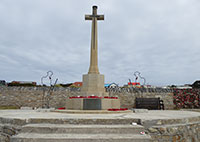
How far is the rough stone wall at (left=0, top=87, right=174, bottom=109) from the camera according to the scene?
44.9ft

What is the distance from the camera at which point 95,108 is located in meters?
7.95

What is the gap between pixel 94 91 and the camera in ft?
31.0

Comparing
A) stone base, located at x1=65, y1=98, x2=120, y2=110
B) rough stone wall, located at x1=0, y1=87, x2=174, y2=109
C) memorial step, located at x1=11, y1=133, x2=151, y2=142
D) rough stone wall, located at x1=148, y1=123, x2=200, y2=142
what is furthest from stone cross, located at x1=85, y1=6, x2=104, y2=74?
memorial step, located at x1=11, y1=133, x2=151, y2=142

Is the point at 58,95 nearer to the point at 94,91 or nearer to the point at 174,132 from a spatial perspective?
the point at 94,91

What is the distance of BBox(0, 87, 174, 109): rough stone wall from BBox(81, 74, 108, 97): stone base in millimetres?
5343

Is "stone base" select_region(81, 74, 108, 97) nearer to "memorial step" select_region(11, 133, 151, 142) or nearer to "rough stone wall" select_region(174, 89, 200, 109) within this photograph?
"memorial step" select_region(11, 133, 151, 142)

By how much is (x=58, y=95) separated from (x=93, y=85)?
6102mm

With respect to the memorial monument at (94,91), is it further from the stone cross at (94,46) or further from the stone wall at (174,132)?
the stone wall at (174,132)

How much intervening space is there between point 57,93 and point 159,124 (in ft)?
38.0

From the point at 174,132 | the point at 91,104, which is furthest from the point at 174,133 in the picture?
the point at 91,104

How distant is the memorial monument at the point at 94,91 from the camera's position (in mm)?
7969

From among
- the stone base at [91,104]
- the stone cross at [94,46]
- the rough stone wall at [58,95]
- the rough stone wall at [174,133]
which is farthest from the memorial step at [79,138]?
the rough stone wall at [58,95]

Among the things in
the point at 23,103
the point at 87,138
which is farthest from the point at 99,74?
the point at 23,103

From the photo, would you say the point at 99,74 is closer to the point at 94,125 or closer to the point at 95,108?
the point at 95,108
